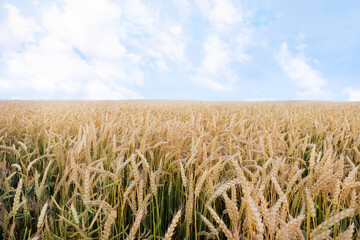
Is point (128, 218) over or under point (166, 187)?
under

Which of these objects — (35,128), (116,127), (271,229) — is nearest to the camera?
(271,229)

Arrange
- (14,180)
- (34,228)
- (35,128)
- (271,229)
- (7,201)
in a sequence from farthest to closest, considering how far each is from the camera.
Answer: (35,128), (14,180), (7,201), (34,228), (271,229)

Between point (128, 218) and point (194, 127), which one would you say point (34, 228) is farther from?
point (194, 127)

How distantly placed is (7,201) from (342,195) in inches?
76.3

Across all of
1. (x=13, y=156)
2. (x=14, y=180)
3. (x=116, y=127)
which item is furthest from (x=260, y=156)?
(x=13, y=156)

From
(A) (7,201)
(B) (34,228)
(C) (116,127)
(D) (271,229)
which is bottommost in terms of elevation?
(B) (34,228)

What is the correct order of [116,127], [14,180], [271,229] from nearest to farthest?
1. [271,229]
2. [14,180]
3. [116,127]

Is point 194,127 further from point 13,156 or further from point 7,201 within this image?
point 13,156

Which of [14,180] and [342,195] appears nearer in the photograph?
[342,195]

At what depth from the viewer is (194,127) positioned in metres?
2.20

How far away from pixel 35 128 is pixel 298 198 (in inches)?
102

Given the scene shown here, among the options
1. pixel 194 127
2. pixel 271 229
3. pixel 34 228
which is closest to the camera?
pixel 271 229

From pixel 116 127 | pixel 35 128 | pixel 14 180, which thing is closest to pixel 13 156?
pixel 14 180

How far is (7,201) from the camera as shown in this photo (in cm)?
164
